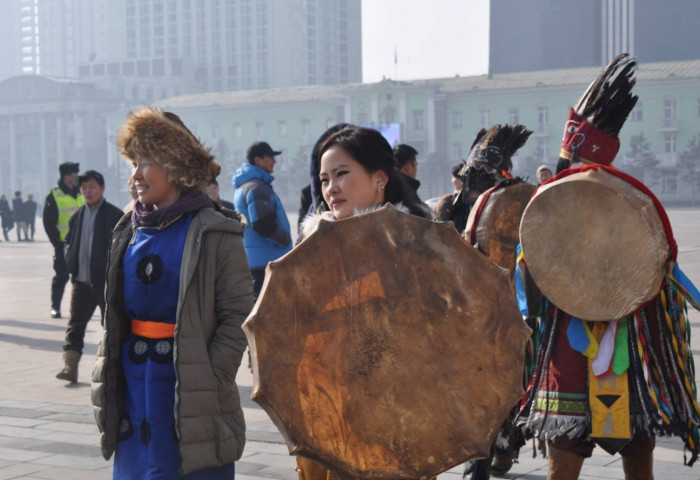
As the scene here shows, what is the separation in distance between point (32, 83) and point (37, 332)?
117574 mm

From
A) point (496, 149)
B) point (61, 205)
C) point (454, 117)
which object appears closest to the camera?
point (496, 149)

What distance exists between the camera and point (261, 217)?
8.60 metres

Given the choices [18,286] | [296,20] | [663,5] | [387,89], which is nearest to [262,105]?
[387,89]

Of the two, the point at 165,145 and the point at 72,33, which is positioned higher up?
the point at 72,33

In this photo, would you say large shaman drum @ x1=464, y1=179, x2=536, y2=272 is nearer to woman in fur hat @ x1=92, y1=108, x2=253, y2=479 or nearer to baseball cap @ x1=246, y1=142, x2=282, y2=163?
woman in fur hat @ x1=92, y1=108, x2=253, y2=479

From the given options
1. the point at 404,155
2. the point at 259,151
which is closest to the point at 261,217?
the point at 259,151

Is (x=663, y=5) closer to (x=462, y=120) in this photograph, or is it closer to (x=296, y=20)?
(x=462, y=120)

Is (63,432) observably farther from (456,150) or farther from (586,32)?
(586,32)

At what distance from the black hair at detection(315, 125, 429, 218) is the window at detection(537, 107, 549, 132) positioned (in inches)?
3167

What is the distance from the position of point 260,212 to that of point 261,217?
4cm

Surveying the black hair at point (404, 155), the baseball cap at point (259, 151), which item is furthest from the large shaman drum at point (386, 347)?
the baseball cap at point (259, 151)

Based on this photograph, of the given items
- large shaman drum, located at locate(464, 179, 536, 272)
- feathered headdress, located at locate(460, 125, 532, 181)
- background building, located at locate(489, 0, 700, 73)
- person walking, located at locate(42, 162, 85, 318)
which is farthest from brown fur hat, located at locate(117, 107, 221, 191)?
background building, located at locate(489, 0, 700, 73)

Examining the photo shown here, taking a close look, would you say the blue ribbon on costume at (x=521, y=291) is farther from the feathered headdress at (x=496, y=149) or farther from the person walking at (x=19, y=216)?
the person walking at (x=19, y=216)

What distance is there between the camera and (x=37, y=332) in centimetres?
1159
